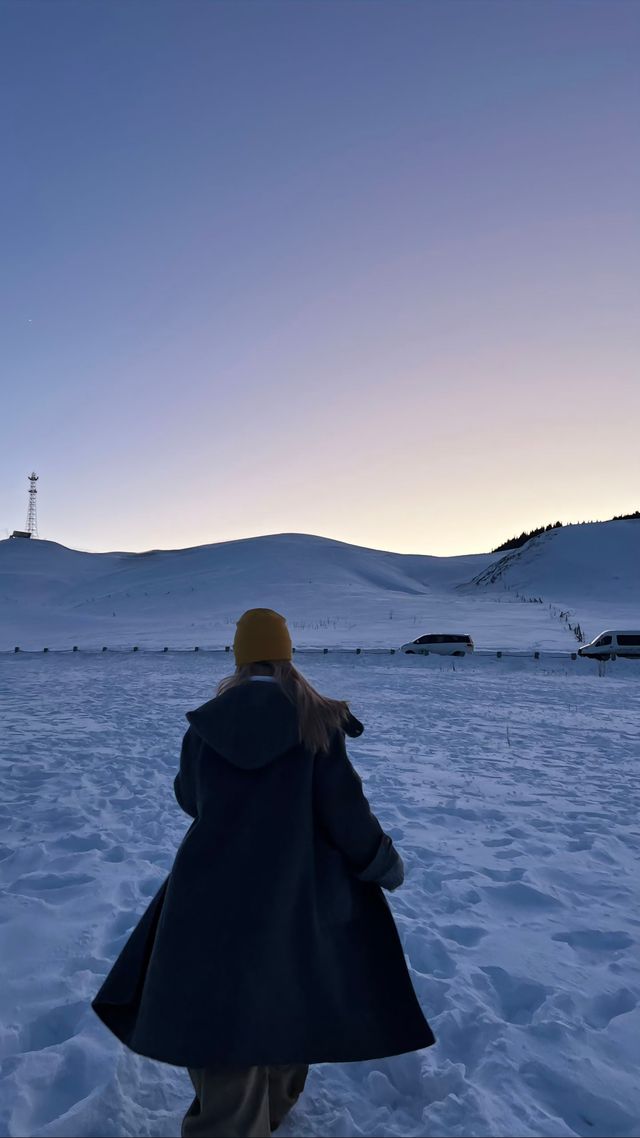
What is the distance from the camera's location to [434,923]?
197 inches

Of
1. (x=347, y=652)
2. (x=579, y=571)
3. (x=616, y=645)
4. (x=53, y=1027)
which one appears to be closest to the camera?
(x=53, y=1027)

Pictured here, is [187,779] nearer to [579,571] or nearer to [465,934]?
[465,934]

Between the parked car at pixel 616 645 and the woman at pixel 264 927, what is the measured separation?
941 inches

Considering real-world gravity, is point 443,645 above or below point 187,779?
below

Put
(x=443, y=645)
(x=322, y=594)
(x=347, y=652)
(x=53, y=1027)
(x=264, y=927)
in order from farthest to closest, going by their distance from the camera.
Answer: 1. (x=322, y=594)
2. (x=347, y=652)
3. (x=443, y=645)
4. (x=53, y=1027)
5. (x=264, y=927)

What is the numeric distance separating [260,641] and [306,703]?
0.39 meters

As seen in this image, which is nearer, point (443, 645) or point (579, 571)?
point (443, 645)

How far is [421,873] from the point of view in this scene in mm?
5926

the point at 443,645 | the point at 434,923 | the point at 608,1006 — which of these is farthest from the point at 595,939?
the point at 443,645

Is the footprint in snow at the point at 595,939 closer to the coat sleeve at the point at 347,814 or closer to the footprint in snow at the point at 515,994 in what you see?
the footprint in snow at the point at 515,994

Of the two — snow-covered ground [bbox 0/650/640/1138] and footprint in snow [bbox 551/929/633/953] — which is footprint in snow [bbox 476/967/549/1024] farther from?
footprint in snow [bbox 551/929/633/953]

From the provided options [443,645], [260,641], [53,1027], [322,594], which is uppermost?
[322,594]

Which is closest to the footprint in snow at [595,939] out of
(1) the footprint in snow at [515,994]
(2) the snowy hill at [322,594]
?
(1) the footprint in snow at [515,994]

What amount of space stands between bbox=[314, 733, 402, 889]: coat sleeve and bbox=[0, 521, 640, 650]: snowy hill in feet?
93.9
